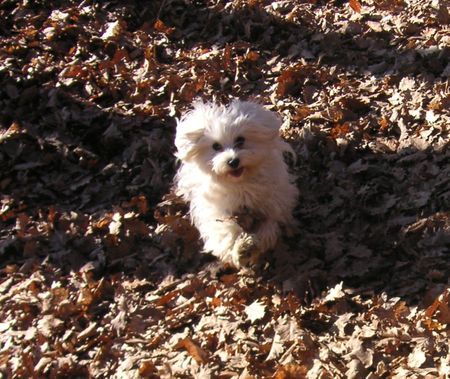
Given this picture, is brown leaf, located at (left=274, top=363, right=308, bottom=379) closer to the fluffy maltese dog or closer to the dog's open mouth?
the fluffy maltese dog

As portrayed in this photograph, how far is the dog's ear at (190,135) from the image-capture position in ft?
15.6

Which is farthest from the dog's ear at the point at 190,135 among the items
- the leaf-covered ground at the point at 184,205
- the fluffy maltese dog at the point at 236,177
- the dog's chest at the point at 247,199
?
the leaf-covered ground at the point at 184,205

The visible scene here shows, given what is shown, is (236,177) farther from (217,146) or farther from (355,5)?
(355,5)

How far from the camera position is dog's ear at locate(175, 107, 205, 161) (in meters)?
4.76

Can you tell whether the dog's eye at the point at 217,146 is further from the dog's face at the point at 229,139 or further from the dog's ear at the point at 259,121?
the dog's ear at the point at 259,121

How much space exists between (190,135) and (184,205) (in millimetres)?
1105

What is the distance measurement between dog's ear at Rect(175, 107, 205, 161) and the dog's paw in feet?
2.46

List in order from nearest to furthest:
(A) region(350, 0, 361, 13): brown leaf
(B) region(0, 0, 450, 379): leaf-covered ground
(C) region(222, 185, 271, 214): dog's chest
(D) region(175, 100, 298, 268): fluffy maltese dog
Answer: (B) region(0, 0, 450, 379): leaf-covered ground
(D) region(175, 100, 298, 268): fluffy maltese dog
(C) region(222, 185, 271, 214): dog's chest
(A) region(350, 0, 361, 13): brown leaf

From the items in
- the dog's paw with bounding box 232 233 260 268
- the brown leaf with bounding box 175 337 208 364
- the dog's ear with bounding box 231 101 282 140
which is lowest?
the brown leaf with bounding box 175 337 208 364

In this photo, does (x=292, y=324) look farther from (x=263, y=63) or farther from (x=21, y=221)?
(x=263, y=63)

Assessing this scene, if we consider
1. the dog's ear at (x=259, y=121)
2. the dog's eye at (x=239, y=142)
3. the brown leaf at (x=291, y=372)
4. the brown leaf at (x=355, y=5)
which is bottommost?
the brown leaf at (x=291, y=372)

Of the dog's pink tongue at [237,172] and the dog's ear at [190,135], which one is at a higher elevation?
the dog's ear at [190,135]

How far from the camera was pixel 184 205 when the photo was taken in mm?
5734

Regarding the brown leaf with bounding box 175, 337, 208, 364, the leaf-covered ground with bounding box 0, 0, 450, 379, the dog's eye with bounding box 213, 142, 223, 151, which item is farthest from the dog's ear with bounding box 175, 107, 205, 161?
the brown leaf with bounding box 175, 337, 208, 364
